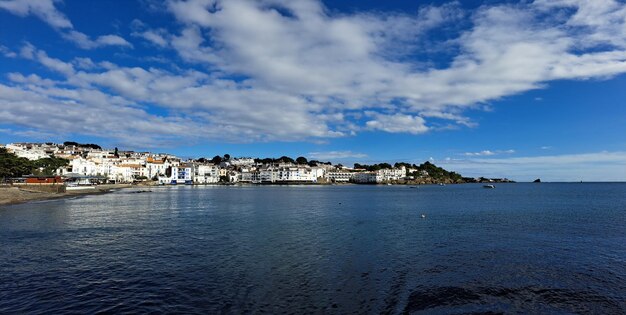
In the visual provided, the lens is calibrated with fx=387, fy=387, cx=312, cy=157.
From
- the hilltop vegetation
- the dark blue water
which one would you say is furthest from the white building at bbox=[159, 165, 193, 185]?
the dark blue water

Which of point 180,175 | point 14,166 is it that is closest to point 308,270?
point 14,166

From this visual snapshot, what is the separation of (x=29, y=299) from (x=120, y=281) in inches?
112

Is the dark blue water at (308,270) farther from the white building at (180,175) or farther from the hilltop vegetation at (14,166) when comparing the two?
the white building at (180,175)

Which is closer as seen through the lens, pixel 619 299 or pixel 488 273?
pixel 619 299

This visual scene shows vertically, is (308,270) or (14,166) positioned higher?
(14,166)

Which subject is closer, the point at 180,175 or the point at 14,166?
the point at 14,166

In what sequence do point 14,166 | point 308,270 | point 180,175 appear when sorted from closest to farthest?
point 308,270, point 14,166, point 180,175

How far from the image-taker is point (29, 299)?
484 inches

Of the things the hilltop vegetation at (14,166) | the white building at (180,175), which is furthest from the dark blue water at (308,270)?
the white building at (180,175)

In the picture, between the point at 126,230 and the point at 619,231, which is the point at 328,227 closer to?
the point at 126,230

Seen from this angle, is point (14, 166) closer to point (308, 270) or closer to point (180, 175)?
point (308, 270)

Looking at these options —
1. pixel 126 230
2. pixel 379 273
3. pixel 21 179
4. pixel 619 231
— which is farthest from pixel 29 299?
pixel 21 179

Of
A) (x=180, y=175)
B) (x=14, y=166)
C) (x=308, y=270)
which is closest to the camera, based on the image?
(x=308, y=270)

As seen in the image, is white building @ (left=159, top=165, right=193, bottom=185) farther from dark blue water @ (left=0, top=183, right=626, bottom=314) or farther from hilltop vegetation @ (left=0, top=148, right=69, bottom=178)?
dark blue water @ (left=0, top=183, right=626, bottom=314)
